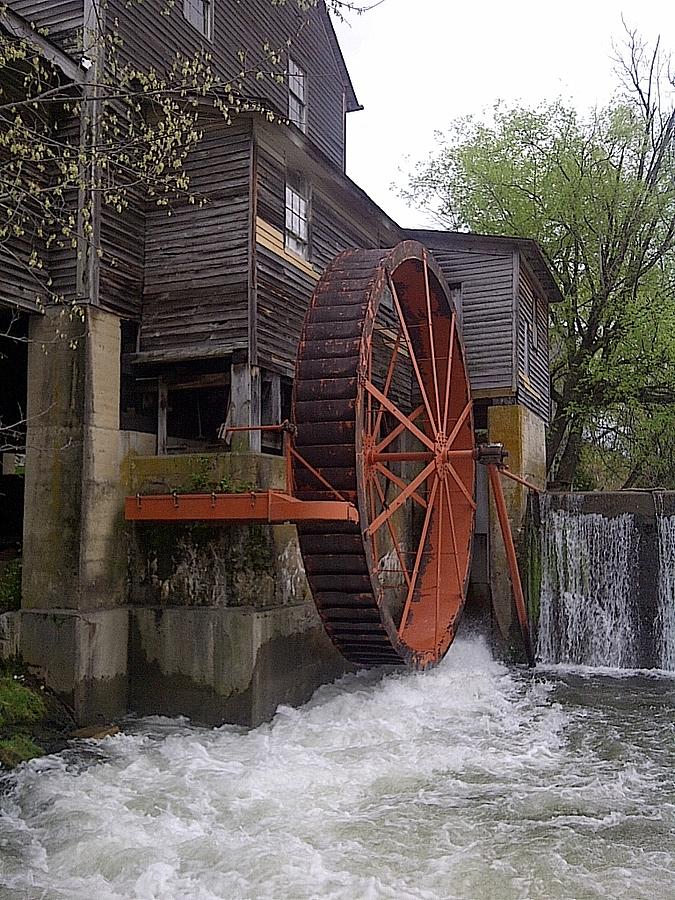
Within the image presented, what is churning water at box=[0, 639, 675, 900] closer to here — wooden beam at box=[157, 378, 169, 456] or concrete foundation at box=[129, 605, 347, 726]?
concrete foundation at box=[129, 605, 347, 726]

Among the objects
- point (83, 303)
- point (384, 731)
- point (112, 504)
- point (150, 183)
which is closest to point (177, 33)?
point (150, 183)

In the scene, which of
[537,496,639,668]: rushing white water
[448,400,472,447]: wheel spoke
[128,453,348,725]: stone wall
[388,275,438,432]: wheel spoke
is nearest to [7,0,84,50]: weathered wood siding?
[388,275,438,432]: wheel spoke

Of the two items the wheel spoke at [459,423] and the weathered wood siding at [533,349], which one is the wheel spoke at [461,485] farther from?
the weathered wood siding at [533,349]

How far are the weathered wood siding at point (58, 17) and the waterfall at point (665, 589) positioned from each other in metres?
9.15

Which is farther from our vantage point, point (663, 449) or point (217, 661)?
point (663, 449)

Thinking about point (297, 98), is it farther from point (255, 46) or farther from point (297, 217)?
point (297, 217)

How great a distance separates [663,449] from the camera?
2164cm

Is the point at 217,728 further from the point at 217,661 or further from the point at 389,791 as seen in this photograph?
the point at 389,791

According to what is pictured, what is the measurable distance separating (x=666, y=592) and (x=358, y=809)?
24.4ft

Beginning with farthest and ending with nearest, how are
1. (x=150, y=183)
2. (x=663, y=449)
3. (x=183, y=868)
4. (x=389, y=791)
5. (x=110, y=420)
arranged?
(x=663, y=449) < (x=150, y=183) < (x=110, y=420) < (x=389, y=791) < (x=183, y=868)

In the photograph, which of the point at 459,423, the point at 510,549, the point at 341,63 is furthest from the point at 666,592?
the point at 341,63

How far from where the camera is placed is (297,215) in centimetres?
988

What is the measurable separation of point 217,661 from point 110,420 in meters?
2.43

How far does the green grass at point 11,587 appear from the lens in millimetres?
8336
